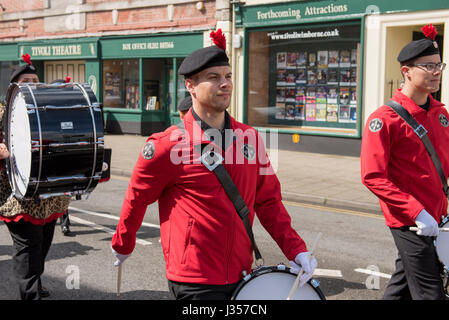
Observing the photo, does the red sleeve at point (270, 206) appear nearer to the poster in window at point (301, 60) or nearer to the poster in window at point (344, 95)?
the poster in window at point (344, 95)

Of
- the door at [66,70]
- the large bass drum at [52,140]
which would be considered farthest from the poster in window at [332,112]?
the large bass drum at [52,140]

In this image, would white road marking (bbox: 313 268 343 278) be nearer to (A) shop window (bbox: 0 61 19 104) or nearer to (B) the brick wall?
(B) the brick wall

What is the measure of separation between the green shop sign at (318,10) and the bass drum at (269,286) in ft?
39.1

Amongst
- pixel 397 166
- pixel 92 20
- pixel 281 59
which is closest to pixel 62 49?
pixel 92 20

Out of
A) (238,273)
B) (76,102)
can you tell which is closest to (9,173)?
(76,102)

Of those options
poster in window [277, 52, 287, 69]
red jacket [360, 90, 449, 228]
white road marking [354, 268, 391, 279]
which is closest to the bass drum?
red jacket [360, 90, 449, 228]

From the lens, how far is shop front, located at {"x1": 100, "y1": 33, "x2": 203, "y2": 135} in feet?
64.4

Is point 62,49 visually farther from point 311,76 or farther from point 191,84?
point 191,84

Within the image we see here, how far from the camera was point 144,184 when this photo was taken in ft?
9.99

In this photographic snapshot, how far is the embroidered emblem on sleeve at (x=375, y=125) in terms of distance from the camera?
391 centimetres

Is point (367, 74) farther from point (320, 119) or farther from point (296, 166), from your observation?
point (296, 166)

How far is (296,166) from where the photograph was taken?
44.4ft

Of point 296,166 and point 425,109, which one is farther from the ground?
point 425,109
